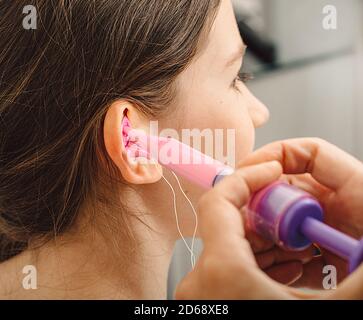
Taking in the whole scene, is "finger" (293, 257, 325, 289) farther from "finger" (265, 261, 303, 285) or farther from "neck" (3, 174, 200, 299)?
"neck" (3, 174, 200, 299)

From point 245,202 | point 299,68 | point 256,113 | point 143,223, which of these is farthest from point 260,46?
point 245,202

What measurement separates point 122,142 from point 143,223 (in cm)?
13

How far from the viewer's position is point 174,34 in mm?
653

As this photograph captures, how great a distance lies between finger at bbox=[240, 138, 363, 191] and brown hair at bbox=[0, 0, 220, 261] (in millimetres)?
174

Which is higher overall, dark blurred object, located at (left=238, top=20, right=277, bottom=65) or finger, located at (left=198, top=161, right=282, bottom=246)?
dark blurred object, located at (left=238, top=20, right=277, bottom=65)

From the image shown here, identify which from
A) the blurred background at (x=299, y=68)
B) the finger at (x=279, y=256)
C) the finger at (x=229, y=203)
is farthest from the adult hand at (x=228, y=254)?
the blurred background at (x=299, y=68)

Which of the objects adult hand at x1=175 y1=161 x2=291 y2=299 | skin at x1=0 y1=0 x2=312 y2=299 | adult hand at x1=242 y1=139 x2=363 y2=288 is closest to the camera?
adult hand at x1=175 y1=161 x2=291 y2=299

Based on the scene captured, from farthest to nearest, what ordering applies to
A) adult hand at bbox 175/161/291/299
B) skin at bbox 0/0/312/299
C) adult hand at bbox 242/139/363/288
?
skin at bbox 0/0/312/299 → adult hand at bbox 242/139/363/288 → adult hand at bbox 175/161/291/299

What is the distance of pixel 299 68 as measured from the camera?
1.25 metres

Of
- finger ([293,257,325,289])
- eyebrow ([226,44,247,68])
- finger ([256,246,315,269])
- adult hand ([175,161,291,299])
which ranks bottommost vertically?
finger ([293,257,325,289])

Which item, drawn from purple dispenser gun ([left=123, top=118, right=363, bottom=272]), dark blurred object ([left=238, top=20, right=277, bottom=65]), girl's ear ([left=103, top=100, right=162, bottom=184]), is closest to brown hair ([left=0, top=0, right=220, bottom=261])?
girl's ear ([left=103, top=100, right=162, bottom=184])

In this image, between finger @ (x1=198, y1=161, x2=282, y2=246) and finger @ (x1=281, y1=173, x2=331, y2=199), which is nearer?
finger @ (x1=198, y1=161, x2=282, y2=246)

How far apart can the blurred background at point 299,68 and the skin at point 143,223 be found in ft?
1.70

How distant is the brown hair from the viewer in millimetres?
639
